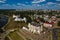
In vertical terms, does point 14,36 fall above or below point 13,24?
below

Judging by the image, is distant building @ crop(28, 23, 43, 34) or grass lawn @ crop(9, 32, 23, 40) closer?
grass lawn @ crop(9, 32, 23, 40)

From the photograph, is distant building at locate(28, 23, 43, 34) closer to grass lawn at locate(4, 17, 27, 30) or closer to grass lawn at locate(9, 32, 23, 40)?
grass lawn at locate(4, 17, 27, 30)

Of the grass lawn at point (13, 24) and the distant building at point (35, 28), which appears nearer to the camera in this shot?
the grass lawn at point (13, 24)

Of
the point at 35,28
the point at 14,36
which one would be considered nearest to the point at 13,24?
the point at 14,36

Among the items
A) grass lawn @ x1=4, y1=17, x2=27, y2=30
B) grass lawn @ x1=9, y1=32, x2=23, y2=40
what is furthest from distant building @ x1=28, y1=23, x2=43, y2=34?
grass lawn @ x1=9, y1=32, x2=23, y2=40

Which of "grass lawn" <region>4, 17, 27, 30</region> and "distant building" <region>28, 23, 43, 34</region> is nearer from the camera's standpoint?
"grass lawn" <region>4, 17, 27, 30</region>

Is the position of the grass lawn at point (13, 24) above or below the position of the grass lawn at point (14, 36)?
above

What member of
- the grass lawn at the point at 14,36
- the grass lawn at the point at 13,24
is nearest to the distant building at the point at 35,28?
the grass lawn at the point at 13,24

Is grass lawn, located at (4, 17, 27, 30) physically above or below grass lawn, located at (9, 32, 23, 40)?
above

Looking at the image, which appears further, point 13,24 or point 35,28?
point 35,28

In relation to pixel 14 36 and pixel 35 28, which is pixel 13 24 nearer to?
pixel 14 36

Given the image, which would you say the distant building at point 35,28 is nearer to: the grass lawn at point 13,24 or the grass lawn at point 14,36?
the grass lawn at point 13,24

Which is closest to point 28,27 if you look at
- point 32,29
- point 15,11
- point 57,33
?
point 32,29
